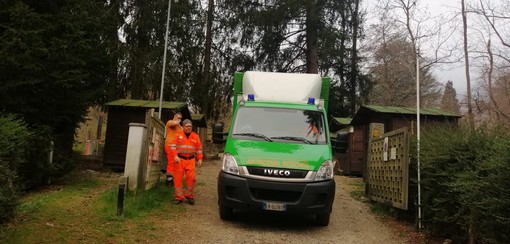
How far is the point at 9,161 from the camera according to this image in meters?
6.68

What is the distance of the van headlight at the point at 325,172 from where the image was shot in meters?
7.53

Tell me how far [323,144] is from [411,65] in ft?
88.9

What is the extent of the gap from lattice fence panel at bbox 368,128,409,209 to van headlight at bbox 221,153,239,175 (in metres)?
3.19

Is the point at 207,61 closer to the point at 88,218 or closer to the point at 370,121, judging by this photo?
the point at 370,121

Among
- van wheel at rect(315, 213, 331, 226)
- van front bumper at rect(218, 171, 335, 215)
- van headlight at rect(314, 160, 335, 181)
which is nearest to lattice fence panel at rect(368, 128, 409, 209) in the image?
van wheel at rect(315, 213, 331, 226)

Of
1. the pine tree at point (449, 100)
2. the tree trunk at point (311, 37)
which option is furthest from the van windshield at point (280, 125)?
the pine tree at point (449, 100)

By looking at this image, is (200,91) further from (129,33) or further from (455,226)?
(455,226)

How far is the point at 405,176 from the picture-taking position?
8.30m

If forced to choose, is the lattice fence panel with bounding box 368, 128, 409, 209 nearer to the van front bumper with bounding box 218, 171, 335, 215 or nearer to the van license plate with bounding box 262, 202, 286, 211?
the van front bumper with bounding box 218, 171, 335, 215

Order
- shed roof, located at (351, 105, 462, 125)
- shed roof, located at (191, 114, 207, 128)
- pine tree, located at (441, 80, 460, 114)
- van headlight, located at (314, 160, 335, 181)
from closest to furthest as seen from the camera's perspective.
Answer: van headlight, located at (314, 160, 335, 181) → shed roof, located at (351, 105, 462, 125) → shed roof, located at (191, 114, 207, 128) → pine tree, located at (441, 80, 460, 114)

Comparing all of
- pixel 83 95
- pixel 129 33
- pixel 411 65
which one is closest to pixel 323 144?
pixel 83 95

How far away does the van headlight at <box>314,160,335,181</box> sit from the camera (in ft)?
24.7

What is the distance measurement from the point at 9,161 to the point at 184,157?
3.35 m

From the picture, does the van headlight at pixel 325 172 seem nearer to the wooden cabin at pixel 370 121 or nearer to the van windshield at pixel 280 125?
the van windshield at pixel 280 125
